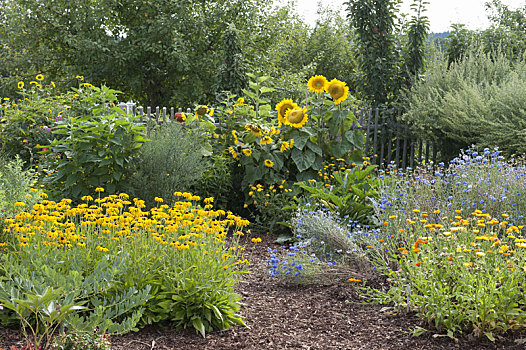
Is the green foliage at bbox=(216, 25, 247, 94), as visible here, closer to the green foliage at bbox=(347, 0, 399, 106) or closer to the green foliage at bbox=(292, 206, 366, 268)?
the green foliage at bbox=(347, 0, 399, 106)

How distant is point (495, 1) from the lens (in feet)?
63.5

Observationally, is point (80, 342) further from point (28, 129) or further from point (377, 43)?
point (377, 43)

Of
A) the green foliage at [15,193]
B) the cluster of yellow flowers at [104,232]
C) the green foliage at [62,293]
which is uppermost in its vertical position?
the green foliage at [15,193]

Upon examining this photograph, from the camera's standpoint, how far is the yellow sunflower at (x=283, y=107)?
21.0 feet

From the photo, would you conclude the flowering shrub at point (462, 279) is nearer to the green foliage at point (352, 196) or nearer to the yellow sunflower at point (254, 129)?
the green foliage at point (352, 196)

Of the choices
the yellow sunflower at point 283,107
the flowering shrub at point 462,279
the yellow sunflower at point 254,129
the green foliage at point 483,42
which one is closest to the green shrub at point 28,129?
the yellow sunflower at point 254,129

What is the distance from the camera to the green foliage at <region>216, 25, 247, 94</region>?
8.88 m

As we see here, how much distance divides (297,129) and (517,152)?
2800 mm

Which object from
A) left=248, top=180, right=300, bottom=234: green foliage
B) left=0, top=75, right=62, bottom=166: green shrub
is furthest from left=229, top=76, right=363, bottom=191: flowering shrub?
left=0, top=75, right=62, bottom=166: green shrub

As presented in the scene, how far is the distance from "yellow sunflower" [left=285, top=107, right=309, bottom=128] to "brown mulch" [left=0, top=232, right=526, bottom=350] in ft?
8.73

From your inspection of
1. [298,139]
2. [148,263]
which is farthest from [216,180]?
[148,263]

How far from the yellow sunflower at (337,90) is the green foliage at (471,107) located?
167 centimetres

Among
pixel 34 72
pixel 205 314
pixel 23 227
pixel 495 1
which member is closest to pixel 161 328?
pixel 205 314

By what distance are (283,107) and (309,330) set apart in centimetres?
351
